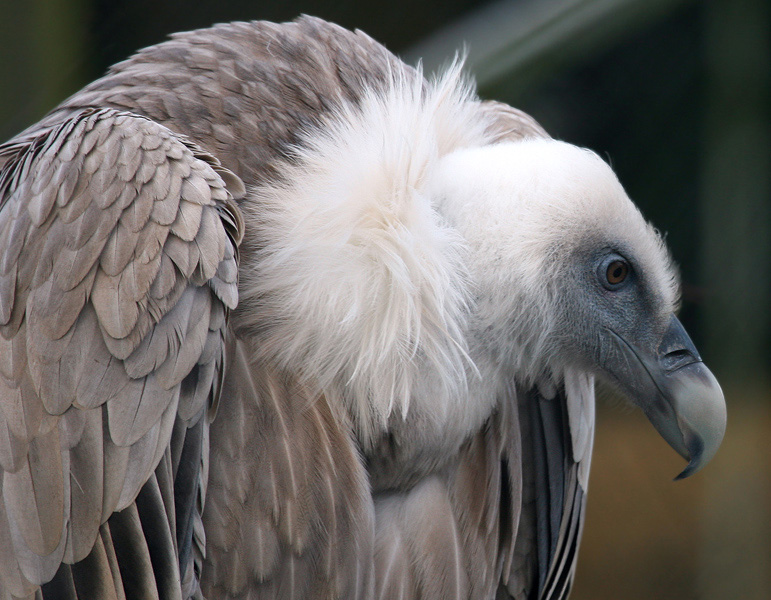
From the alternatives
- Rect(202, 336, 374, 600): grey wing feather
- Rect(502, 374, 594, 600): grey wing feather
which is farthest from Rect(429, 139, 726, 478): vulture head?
Rect(202, 336, 374, 600): grey wing feather

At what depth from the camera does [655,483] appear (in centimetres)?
289

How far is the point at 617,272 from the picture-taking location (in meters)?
1.51

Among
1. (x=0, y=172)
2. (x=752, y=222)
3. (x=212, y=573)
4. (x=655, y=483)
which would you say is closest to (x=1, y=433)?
(x=212, y=573)

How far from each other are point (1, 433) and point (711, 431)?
Answer: 0.93 metres

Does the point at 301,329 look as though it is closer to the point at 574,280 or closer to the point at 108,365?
the point at 108,365

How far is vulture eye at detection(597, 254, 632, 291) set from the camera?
1.50 metres

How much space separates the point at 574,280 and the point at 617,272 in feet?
0.22

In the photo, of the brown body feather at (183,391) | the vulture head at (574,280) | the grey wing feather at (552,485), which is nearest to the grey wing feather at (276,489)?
the brown body feather at (183,391)

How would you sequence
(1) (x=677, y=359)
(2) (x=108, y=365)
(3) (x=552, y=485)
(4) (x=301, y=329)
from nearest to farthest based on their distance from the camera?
(2) (x=108, y=365), (4) (x=301, y=329), (1) (x=677, y=359), (3) (x=552, y=485)

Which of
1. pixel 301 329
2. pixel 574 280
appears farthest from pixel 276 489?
pixel 574 280

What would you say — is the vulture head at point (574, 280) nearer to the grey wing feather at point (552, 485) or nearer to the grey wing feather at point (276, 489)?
the grey wing feather at point (552, 485)

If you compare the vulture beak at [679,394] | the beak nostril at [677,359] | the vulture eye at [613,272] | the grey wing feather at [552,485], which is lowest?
the grey wing feather at [552,485]

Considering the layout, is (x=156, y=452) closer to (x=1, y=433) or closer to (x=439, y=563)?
(x=1, y=433)

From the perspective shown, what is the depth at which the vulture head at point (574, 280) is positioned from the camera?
1.43m
